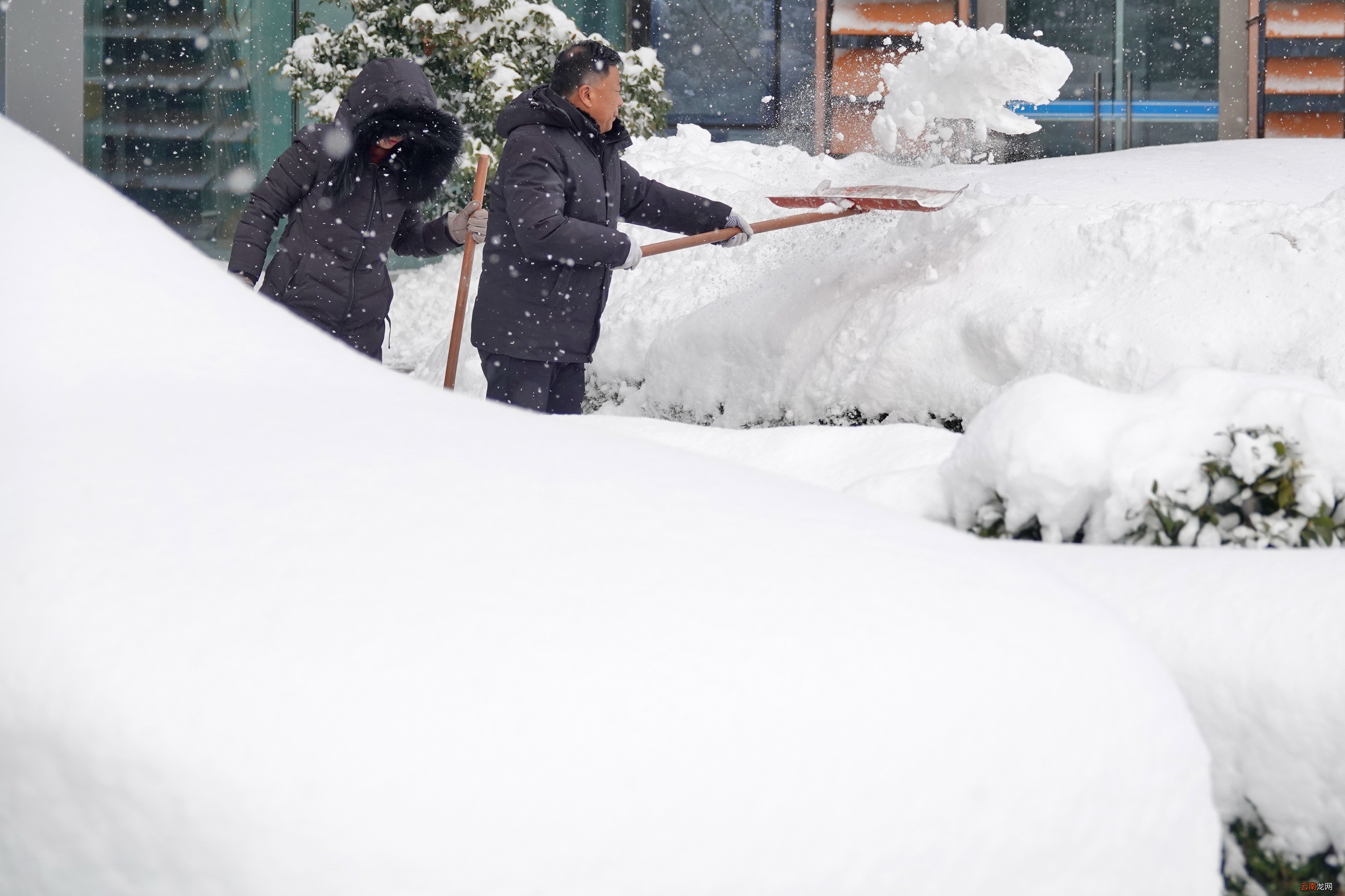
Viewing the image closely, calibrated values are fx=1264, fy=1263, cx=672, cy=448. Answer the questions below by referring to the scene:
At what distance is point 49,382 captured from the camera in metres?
Answer: 1.53

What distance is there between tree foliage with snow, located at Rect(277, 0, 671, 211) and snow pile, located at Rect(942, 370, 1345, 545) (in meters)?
7.62

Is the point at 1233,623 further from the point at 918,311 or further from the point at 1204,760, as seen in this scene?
the point at 918,311

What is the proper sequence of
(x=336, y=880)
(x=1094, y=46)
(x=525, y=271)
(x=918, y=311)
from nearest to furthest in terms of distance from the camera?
(x=336, y=880) → (x=525, y=271) → (x=918, y=311) → (x=1094, y=46)

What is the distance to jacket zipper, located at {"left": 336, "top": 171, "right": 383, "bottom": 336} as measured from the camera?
405 cm

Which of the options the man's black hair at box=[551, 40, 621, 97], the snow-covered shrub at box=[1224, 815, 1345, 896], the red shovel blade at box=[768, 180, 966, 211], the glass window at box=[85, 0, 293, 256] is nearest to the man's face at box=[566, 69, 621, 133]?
the man's black hair at box=[551, 40, 621, 97]

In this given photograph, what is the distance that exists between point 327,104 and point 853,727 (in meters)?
9.41

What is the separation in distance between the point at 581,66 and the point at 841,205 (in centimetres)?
149

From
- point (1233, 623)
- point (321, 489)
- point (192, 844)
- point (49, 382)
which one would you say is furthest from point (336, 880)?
point (1233, 623)

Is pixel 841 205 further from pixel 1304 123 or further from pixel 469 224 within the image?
pixel 1304 123

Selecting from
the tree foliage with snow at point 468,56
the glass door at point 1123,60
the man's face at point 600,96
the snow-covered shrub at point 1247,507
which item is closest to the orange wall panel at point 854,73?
the glass door at point 1123,60

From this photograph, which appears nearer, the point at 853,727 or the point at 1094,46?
the point at 853,727

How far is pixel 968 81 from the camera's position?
249 inches

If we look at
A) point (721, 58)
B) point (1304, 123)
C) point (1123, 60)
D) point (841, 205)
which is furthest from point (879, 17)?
point (841, 205)

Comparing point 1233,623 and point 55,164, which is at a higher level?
point 55,164
